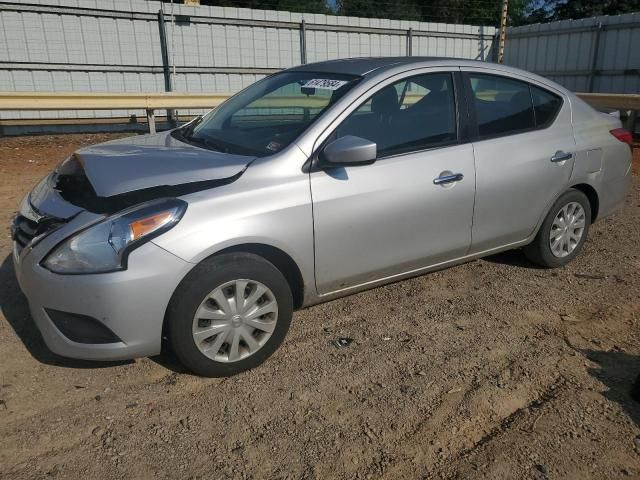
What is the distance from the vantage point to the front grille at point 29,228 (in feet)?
9.56

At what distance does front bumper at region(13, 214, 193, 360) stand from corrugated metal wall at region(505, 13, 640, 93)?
44.5 feet

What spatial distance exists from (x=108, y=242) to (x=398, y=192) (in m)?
1.73

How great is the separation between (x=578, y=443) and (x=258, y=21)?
1230 cm

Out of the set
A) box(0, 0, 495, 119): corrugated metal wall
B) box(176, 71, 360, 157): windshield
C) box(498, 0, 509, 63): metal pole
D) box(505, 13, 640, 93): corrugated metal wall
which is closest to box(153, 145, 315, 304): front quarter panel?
box(176, 71, 360, 157): windshield

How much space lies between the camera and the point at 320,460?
2.47 m

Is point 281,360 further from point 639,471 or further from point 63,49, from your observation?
point 63,49

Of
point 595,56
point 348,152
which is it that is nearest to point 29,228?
point 348,152

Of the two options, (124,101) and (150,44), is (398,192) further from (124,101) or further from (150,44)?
(150,44)

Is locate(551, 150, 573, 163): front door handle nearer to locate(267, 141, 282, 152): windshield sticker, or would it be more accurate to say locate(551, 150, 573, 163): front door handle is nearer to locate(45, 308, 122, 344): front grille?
locate(267, 141, 282, 152): windshield sticker

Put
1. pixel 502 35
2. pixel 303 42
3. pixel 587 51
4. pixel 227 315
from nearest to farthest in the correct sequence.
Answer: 1. pixel 227 315
2. pixel 303 42
3. pixel 587 51
4. pixel 502 35

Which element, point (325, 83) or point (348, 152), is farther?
point (325, 83)

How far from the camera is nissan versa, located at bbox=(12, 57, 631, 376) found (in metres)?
2.78

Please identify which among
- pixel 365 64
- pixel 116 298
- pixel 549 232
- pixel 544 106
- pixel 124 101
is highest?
pixel 365 64

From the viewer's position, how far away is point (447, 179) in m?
3.70
